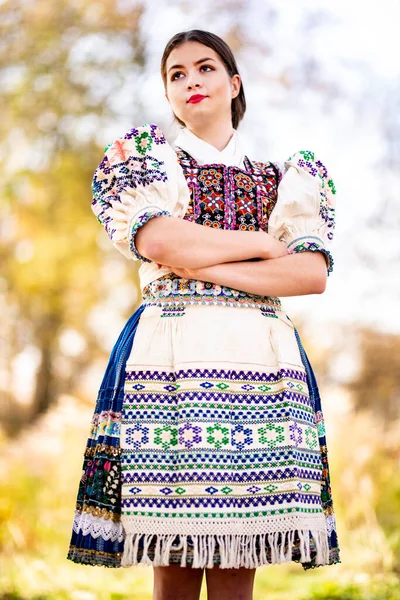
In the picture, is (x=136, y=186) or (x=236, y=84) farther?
(x=236, y=84)

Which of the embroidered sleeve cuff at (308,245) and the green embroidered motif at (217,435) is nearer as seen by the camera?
the green embroidered motif at (217,435)

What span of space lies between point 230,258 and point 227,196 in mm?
205

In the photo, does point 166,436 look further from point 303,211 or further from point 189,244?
point 303,211

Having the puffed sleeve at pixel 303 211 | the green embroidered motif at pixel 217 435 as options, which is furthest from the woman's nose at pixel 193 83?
the green embroidered motif at pixel 217 435

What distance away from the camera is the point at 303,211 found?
2.04 m

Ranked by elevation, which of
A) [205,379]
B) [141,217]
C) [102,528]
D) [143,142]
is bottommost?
[102,528]

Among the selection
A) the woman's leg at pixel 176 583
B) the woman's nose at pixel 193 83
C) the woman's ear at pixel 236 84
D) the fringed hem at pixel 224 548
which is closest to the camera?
the fringed hem at pixel 224 548

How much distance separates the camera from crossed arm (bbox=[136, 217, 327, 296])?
1.85m

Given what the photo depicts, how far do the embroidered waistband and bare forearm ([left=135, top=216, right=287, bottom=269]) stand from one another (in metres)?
0.08

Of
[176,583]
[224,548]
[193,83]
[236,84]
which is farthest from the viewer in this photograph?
[236,84]

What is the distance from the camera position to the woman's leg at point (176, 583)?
184 cm

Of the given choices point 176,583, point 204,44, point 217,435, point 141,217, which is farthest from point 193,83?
point 176,583

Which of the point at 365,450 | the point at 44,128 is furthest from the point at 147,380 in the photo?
the point at 44,128

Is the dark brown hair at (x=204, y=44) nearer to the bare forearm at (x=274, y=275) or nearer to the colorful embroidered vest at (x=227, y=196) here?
the colorful embroidered vest at (x=227, y=196)
